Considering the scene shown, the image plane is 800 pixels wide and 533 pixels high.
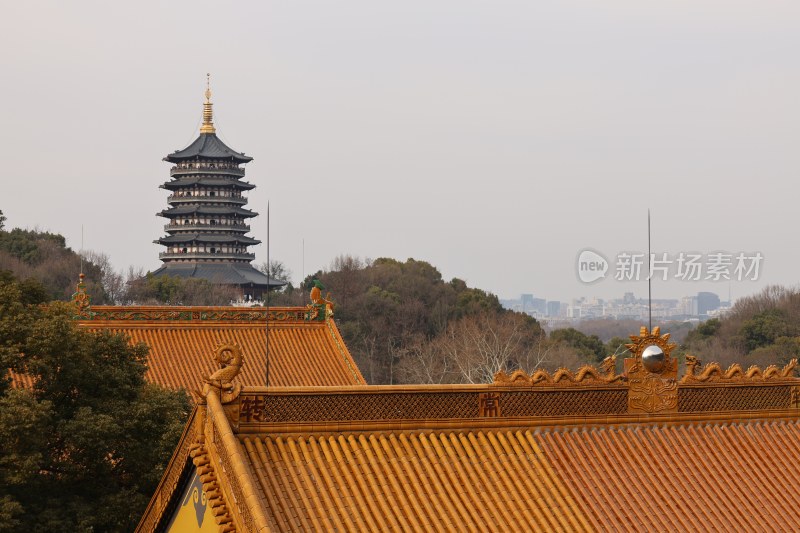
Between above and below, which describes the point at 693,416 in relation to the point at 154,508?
above

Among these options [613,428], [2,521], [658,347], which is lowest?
[2,521]

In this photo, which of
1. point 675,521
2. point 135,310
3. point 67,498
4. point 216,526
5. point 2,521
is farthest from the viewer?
point 135,310

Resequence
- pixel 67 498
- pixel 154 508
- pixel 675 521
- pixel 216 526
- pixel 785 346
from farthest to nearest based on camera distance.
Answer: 1. pixel 785 346
2. pixel 67 498
3. pixel 154 508
4. pixel 675 521
5. pixel 216 526

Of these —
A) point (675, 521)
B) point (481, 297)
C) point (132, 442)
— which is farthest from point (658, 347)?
point (481, 297)

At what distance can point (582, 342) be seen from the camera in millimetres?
68125

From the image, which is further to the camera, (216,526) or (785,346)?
(785,346)

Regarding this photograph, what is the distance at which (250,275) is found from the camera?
79.8 m

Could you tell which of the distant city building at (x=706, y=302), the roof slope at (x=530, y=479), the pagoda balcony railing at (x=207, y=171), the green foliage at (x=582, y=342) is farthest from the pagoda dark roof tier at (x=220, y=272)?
the roof slope at (x=530, y=479)

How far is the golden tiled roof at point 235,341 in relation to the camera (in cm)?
2680

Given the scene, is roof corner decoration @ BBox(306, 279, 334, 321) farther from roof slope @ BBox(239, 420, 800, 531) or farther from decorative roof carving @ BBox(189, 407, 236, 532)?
decorative roof carving @ BBox(189, 407, 236, 532)

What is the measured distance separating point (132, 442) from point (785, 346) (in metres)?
53.2

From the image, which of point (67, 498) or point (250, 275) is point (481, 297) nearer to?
point (250, 275)

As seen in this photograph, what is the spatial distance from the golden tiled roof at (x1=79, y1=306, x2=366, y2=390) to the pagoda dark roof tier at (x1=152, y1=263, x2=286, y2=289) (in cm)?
4946

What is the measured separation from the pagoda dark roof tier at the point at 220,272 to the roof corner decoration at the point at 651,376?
66937 millimetres
